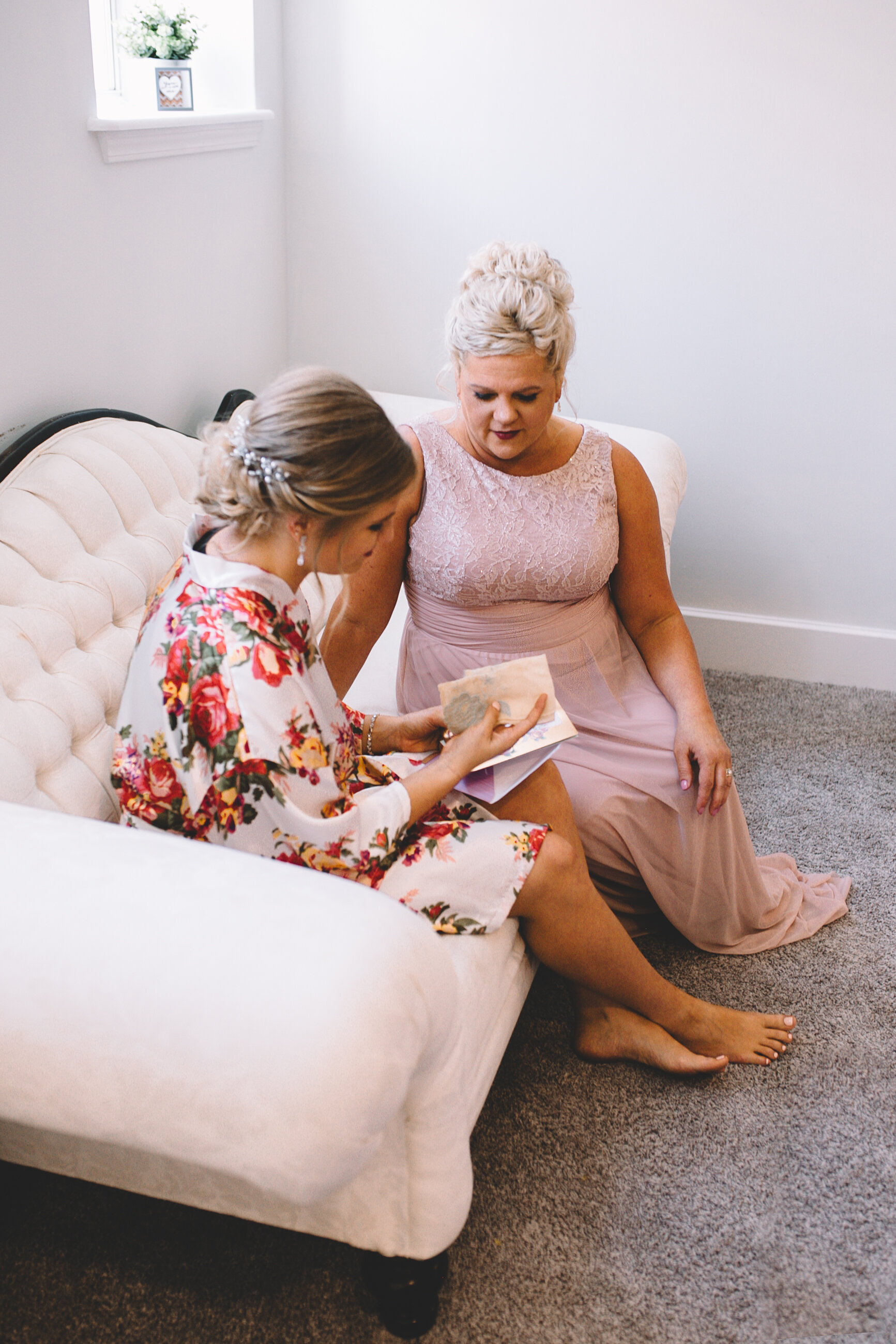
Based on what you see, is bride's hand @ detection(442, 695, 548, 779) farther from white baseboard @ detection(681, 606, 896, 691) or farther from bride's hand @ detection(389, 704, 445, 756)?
white baseboard @ detection(681, 606, 896, 691)

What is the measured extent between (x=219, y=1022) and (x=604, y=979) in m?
0.73

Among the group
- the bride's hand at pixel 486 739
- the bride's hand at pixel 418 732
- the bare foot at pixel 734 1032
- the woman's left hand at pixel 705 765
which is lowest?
the bare foot at pixel 734 1032

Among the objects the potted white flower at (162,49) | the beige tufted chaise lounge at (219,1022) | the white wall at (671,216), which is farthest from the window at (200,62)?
the beige tufted chaise lounge at (219,1022)

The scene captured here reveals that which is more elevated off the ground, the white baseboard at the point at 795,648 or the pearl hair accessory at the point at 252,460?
the pearl hair accessory at the point at 252,460

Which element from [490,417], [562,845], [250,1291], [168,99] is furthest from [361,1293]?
[168,99]

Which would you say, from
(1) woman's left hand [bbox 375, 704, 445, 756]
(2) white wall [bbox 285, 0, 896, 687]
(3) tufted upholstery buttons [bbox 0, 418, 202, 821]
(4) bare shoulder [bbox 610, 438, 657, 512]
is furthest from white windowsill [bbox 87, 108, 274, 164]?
(1) woman's left hand [bbox 375, 704, 445, 756]

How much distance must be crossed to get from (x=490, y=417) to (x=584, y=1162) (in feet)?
3.77

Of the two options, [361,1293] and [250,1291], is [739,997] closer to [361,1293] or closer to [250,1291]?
[361,1293]

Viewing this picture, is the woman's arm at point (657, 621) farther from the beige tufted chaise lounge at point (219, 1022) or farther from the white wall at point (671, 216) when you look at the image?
the white wall at point (671, 216)

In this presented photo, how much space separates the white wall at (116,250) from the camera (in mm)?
1620

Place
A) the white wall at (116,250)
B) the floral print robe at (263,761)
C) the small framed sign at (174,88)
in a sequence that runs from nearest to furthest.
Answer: the floral print robe at (263,761)
the white wall at (116,250)
the small framed sign at (174,88)

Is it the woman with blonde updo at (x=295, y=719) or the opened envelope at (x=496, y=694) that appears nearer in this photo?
Answer: the woman with blonde updo at (x=295, y=719)

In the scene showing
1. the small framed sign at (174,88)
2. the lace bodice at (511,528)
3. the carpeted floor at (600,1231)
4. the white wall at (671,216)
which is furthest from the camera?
the white wall at (671,216)

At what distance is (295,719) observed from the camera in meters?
1.15
